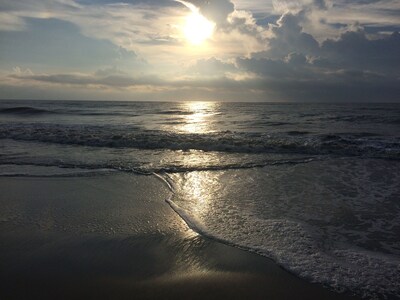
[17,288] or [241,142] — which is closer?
[17,288]

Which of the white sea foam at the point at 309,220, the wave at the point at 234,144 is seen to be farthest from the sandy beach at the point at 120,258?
the wave at the point at 234,144

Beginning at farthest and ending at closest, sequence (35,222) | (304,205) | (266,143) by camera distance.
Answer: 1. (266,143)
2. (304,205)
3. (35,222)

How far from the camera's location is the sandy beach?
376 cm

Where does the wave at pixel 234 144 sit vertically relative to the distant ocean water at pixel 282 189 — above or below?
above

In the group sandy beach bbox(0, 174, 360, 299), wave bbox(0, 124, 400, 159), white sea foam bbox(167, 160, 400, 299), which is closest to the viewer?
sandy beach bbox(0, 174, 360, 299)

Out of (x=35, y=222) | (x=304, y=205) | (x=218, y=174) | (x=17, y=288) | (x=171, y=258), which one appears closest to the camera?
(x=17, y=288)

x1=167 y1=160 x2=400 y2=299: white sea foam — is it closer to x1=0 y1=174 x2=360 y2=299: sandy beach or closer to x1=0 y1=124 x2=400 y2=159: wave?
x1=0 y1=174 x2=360 y2=299: sandy beach

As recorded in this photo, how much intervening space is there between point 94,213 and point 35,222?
3.19 feet

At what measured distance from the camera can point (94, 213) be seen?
6.22 metres

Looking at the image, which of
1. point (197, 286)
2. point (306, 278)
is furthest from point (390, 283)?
point (197, 286)

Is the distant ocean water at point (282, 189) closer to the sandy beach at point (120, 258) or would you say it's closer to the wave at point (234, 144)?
the wave at point (234, 144)

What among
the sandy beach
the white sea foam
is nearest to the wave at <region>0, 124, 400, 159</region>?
the white sea foam

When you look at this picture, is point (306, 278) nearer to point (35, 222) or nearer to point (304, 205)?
point (304, 205)

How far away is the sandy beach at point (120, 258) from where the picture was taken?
3764 mm
